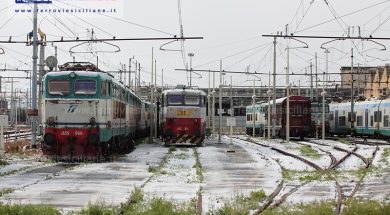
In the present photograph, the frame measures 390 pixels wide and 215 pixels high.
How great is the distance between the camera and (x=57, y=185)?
17234 millimetres

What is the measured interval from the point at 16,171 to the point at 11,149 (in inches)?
534

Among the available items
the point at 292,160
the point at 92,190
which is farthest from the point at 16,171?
the point at 292,160

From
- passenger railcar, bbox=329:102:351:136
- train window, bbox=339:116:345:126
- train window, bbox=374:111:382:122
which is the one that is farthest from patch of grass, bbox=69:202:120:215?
train window, bbox=339:116:345:126

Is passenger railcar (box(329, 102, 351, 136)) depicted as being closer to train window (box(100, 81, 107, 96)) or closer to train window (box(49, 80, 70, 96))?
train window (box(100, 81, 107, 96))

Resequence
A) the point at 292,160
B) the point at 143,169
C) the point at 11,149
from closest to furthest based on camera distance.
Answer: the point at 143,169 < the point at 292,160 < the point at 11,149

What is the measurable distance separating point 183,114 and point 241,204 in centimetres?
2775

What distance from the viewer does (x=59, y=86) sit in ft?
88.4

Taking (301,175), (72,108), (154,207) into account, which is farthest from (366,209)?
(72,108)

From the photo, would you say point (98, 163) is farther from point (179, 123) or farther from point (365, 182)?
point (179, 123)

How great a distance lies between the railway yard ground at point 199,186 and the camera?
13000 millimetres

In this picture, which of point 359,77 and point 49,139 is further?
point 359,77

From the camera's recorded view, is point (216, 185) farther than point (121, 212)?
Yes

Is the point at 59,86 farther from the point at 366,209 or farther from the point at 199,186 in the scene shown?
the point at 366,209

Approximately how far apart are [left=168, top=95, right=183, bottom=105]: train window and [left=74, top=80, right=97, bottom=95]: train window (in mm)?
14481
